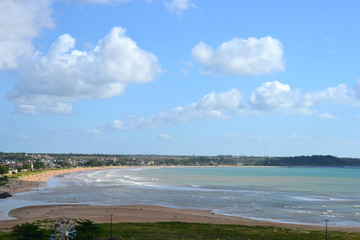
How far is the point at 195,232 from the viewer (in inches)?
2232

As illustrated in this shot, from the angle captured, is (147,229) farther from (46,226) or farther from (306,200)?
(306,200)

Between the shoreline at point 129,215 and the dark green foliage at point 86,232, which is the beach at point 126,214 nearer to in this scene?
the shoreline at point 129,215

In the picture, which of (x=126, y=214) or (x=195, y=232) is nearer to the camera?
(x=195, y=232)

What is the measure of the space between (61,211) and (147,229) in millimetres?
25613

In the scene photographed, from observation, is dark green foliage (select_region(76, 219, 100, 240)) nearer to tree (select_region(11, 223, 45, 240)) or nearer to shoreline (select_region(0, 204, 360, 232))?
tree (select_region(11, 223, 45, 240))

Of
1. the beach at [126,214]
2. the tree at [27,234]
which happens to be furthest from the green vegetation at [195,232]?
the beach at [126,214]

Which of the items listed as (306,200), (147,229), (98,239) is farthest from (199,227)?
(306,200)

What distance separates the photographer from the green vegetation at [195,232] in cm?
5222

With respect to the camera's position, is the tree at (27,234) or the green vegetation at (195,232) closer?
the tree at (27,234)

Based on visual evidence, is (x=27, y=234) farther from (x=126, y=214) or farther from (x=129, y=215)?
(x=126, y=214)

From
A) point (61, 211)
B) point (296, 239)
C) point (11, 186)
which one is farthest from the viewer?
point (11, 186)

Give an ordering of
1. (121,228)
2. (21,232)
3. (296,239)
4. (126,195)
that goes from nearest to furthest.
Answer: (21,232) → (296,239) → (121,228) → (126,195)

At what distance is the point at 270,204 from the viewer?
88688 millimetres

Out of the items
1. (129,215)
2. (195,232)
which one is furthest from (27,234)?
(129,215)
